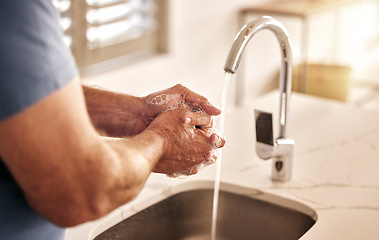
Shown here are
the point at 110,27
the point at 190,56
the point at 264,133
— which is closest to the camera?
the point at 264,133

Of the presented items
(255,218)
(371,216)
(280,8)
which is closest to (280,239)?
(255,218)

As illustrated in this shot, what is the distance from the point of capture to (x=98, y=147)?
2.58 ft

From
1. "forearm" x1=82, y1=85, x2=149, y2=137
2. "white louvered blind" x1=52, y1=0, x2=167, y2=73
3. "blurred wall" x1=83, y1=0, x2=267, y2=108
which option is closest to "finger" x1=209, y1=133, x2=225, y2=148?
"forearm" x1=82, y1=85, x2=149, y2=137

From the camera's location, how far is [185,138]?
108 centimetres

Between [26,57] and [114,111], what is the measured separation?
0.51 meters

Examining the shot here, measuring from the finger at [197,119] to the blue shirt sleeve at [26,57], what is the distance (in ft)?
1.37

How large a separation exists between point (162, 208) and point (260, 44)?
3218 millimetres

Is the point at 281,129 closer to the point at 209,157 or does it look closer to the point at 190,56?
the point at 209,157

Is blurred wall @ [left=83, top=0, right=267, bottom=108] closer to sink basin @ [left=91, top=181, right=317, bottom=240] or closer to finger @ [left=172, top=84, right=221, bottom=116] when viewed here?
sink basin @ [left=91, top=181, right=317, bottom=240]

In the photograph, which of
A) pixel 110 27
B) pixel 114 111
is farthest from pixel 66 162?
pixel 110 27

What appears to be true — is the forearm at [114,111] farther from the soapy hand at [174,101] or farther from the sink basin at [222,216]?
the sink basin at [222,216]

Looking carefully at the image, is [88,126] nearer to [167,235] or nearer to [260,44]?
[167,235]

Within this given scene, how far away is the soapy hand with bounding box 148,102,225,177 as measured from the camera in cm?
104

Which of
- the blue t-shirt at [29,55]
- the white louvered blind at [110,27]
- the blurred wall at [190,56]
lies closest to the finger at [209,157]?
Result: the blue t-shirt at [29,55]
